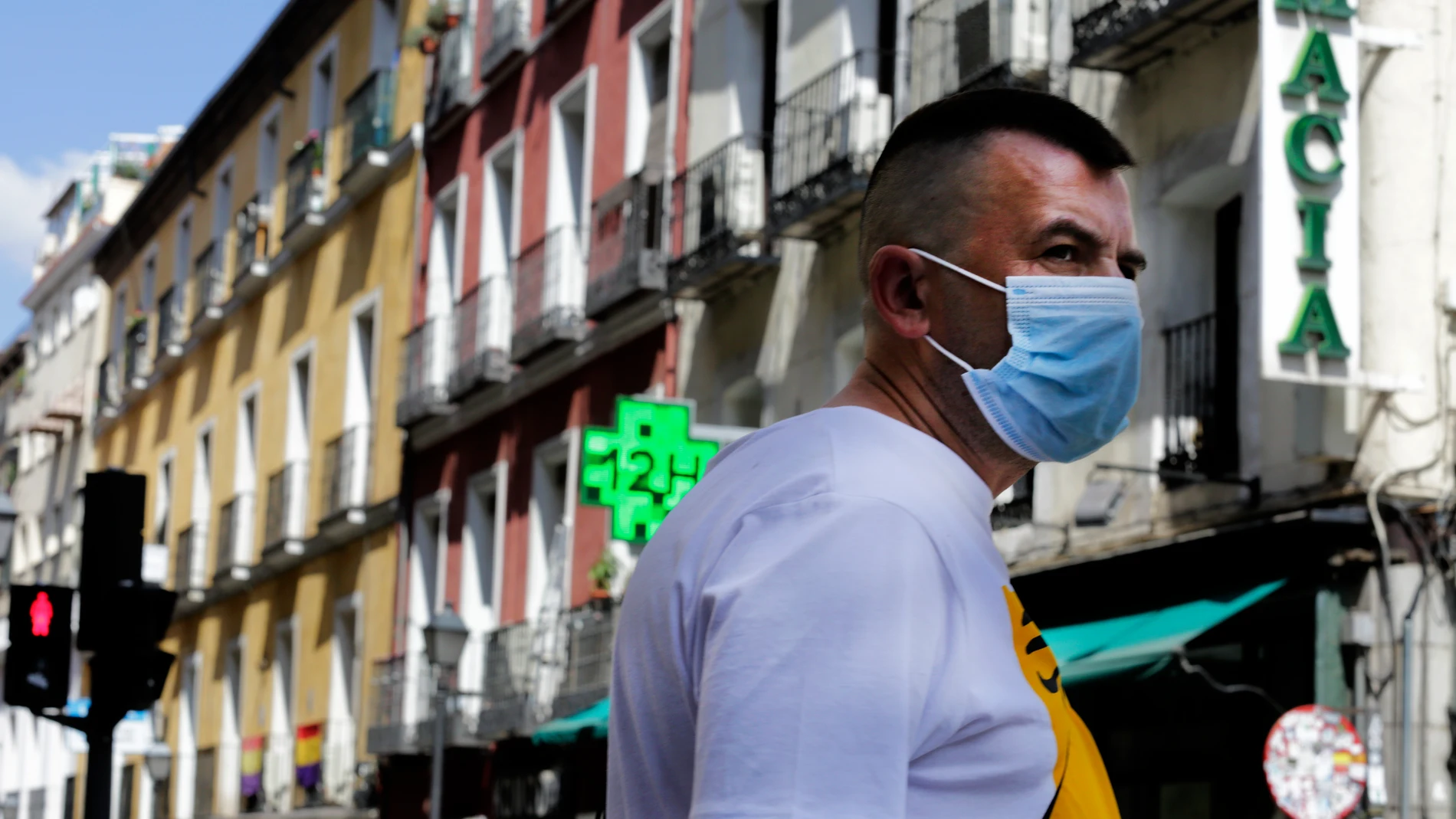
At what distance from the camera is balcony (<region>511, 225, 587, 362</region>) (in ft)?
78.5

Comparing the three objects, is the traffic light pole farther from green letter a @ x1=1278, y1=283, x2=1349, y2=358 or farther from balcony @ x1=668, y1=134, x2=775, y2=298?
balcony @ x1=668, y1=134, x2=775, y2=298

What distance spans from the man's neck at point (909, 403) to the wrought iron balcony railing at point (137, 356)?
42.2 metres

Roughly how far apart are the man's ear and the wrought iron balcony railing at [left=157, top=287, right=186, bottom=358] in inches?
1563

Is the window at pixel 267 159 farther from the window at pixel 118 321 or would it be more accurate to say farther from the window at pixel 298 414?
the window at pixel 118 321

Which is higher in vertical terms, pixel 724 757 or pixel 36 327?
pixel 36 327

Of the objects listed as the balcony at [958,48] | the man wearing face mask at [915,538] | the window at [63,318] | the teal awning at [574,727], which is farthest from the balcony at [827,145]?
the window at [63,318]

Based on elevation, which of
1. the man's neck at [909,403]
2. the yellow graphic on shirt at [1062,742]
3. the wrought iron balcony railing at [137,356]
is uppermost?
the wrought iron balcony railing at [137,356]

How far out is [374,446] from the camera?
30.6 meters

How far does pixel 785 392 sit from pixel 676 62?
4.52 metres

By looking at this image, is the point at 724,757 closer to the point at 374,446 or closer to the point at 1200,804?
the point at 1200,804

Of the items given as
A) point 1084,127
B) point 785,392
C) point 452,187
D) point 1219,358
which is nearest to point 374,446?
point 452,187

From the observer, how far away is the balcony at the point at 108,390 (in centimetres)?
4544

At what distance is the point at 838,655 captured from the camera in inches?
67.8

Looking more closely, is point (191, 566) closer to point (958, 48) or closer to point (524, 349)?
point (524, 349)
